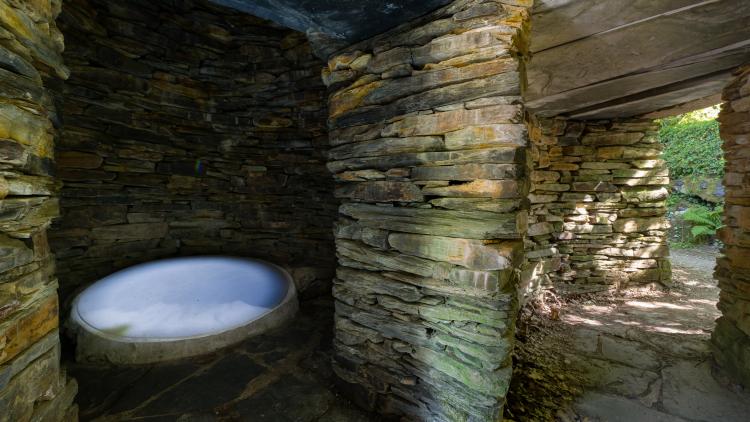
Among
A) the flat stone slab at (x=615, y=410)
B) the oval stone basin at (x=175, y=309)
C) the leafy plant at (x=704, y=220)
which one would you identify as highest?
the leafy plant at (x=704, y=220)

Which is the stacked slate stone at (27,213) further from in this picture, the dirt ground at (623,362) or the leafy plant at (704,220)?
the leafy plant at (704,220)

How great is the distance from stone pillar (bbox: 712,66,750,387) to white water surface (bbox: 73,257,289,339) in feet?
13.6

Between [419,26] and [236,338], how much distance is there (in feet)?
9.57

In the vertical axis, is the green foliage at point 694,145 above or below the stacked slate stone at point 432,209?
above

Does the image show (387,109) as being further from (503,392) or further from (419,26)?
(503,392)

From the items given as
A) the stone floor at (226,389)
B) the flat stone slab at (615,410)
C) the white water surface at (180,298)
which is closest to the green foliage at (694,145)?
the flat stone slab at (615,410)

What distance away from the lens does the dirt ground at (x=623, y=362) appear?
2123 mm

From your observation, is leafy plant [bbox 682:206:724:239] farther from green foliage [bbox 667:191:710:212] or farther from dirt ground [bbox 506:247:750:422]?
dirt ground [bbox 506:247:750:422]

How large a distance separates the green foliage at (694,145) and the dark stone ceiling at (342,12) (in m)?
10.1

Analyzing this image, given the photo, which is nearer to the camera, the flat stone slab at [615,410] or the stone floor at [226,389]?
the stone floor at [226,389]

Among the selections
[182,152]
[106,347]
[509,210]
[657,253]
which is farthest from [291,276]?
[657,253]

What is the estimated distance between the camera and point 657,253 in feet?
13.8

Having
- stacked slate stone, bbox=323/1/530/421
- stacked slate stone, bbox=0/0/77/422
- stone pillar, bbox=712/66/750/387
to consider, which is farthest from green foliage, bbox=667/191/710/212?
stacked slate stone, bbox=0/0/77/422

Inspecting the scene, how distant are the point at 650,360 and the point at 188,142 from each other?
19.0 feet
